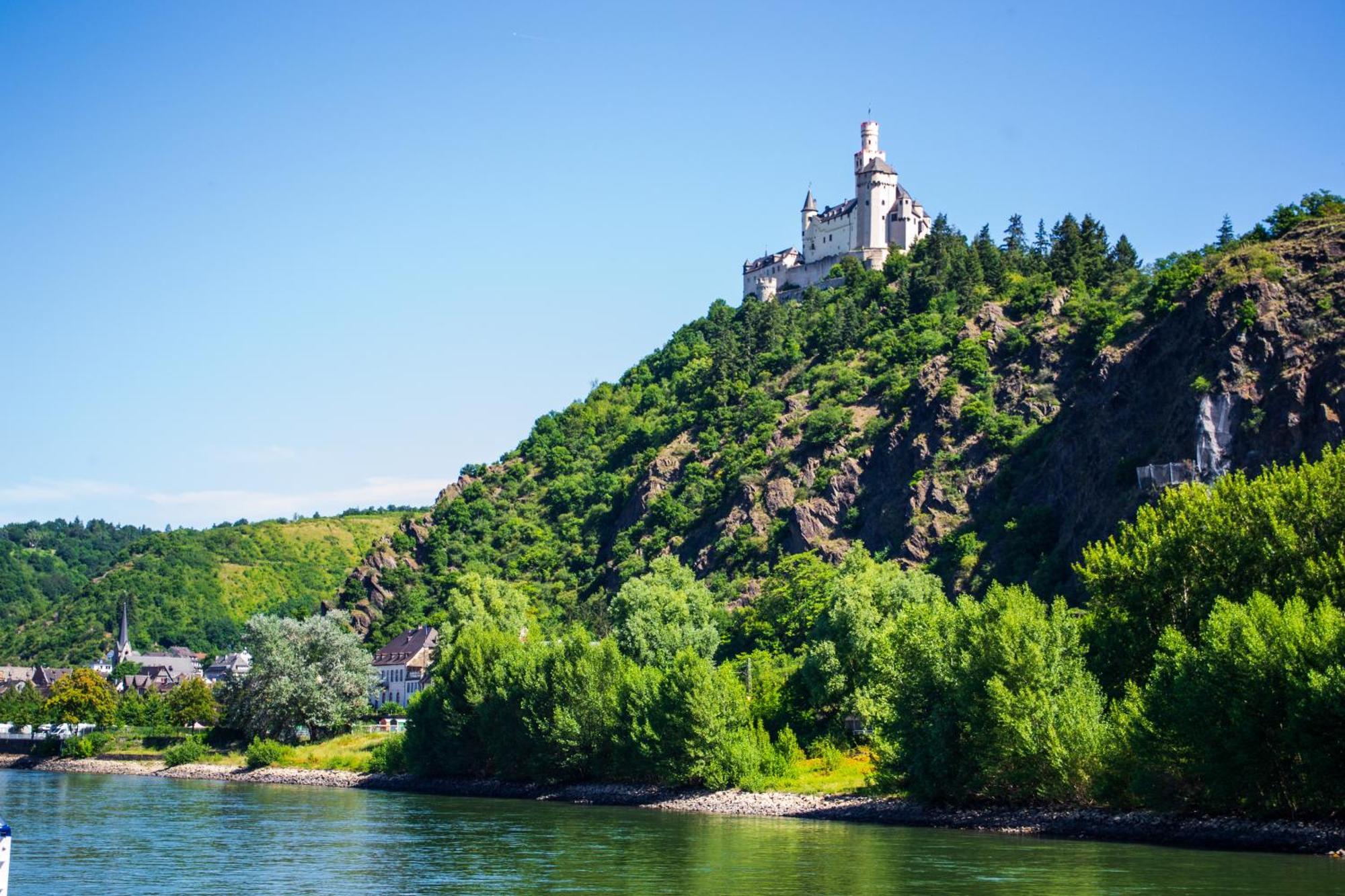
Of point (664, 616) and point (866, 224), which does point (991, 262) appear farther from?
point (664, 616)

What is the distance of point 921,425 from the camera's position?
120m

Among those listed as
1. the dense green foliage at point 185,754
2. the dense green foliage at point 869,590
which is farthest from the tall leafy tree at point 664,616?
the dense green foliage at point 185,754

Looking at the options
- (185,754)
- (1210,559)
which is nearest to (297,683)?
(185,754)

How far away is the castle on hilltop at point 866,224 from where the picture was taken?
552 feet

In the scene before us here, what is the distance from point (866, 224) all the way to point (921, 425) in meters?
54.3

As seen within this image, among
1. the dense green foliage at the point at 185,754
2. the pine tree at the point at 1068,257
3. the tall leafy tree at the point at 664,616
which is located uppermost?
the pine tree at the point at 1068,257

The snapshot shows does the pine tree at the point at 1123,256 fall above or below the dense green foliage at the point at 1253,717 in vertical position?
above

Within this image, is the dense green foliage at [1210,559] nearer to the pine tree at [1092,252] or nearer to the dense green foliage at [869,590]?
the dense green foliage at [869,590]

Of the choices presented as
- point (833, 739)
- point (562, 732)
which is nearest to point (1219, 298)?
point (833, 739)

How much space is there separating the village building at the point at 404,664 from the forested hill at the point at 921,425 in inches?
264

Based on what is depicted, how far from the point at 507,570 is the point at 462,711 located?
64.9 m

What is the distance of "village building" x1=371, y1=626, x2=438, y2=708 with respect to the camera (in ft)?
433

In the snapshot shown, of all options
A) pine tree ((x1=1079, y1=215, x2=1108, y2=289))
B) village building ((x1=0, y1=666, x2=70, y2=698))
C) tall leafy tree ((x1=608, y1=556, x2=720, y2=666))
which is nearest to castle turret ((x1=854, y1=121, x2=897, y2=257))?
pine tree ((x1=1079, y1=215, x2=1108, y2=289))

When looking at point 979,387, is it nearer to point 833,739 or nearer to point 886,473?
point 886,473
